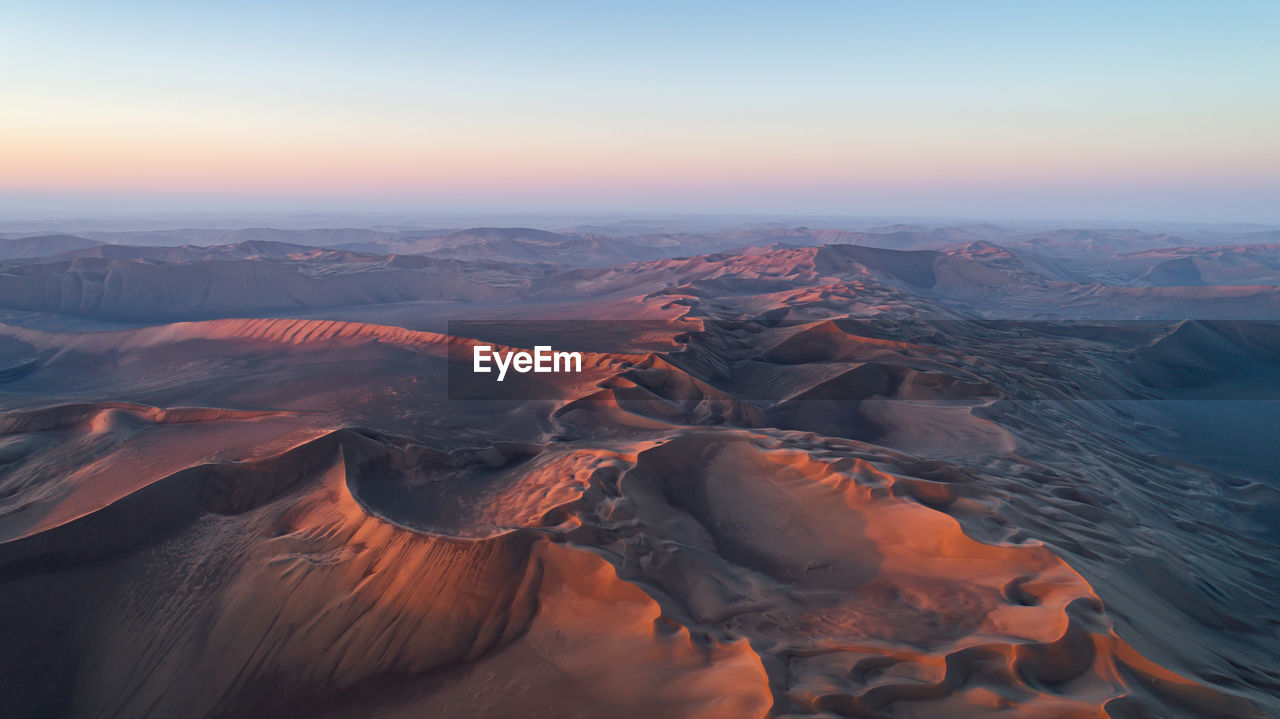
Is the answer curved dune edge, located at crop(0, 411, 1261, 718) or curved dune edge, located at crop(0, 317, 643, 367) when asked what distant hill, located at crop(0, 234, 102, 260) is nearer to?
curved dune edge, located at crop(0, 317, 643, 367)

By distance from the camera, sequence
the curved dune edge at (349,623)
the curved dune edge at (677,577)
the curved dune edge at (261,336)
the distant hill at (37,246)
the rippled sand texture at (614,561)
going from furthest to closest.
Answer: the distant hill at (37,246) → the curved dune edge at (261,336) → the curved dune edge at (349,623) → the rippled sand texture at (614,561) → the curved dune edge at (677,577)

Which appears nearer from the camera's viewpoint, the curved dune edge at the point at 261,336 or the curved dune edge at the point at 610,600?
the curved dune edge at the point at 610,600

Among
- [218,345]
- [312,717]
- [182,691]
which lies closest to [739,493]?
[312,717]

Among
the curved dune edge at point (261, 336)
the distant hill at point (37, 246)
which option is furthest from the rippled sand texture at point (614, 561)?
the distant hill at point (37, 246)

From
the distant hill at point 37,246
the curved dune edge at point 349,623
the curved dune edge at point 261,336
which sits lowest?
the curved dune edge at point 349,623

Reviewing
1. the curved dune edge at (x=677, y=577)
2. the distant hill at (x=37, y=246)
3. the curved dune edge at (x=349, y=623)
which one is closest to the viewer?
the curved dune edge at (x=677, y=577)

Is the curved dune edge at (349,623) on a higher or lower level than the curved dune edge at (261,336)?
lower

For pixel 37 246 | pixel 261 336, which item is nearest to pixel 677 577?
pixel 261 336

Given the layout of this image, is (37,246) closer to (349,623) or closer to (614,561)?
(349,623)

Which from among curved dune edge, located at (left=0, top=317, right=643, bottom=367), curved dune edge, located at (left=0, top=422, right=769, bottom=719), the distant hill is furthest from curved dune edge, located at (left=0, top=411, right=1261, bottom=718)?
the distant hill

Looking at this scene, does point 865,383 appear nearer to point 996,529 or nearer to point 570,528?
point 996,529

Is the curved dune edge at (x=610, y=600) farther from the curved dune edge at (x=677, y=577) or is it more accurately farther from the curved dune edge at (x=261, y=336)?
the curved dune edge at (x=261, y=336)
